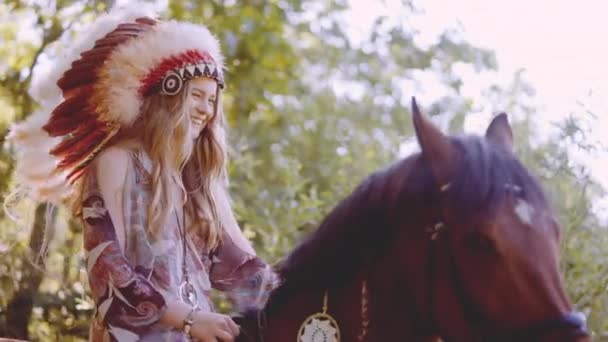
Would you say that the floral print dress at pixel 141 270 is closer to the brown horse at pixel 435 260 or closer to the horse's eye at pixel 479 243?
the brown horse at pixel 435 260

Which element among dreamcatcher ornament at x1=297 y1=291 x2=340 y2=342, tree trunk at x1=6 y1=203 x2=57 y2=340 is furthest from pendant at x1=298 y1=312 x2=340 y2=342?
tree trunk at x1=6 y1=203 x2=57 y2=340

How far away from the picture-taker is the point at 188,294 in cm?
275

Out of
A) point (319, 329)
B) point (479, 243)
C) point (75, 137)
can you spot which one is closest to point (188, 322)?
point (319, 329)

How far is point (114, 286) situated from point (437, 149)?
38.0 inches

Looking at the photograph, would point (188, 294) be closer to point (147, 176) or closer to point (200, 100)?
point (147, 176)

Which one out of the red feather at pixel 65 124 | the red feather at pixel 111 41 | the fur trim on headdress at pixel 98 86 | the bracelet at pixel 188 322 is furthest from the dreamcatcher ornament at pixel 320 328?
the red feather at pixel 111 41

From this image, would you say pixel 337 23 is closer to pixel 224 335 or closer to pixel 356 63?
pixel 356 63

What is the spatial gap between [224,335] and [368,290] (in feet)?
1.39

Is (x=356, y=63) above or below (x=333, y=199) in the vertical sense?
above

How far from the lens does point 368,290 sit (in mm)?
2375

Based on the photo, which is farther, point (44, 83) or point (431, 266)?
point (44, 83)

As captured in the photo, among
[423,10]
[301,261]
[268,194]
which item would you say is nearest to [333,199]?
[268,194]

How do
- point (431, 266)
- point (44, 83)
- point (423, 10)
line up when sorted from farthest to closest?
point (423, 10)
point (44, 83)
point (431, 266)

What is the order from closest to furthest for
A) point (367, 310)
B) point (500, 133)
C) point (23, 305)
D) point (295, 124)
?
1. point (367, 310)
2. point (500, 133)
3. point (23, 305)
4. point (295, 124)
